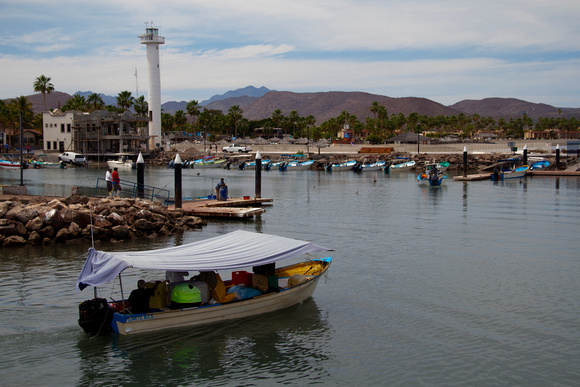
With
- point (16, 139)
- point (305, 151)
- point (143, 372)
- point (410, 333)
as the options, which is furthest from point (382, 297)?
point (16, 139)

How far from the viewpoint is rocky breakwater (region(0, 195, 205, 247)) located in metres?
25.8

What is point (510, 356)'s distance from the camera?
13930 millimetres

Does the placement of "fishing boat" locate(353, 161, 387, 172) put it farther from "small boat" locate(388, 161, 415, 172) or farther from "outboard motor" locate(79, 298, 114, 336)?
"outboard motor" locate(79, 298, 114, 336)

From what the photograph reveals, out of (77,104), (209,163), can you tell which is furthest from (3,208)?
(77,104)

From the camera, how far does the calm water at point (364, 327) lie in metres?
13.0

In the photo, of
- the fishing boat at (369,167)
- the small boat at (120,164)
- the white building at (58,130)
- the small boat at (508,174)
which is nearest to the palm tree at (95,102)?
the white building at (58,130)

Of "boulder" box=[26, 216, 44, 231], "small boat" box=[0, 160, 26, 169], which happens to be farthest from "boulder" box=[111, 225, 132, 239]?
"small boat" box=[0, 160, 26, 169]

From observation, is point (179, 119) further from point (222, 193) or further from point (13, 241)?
point (13, 241)

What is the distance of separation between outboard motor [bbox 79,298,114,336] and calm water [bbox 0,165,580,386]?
1.39 feet

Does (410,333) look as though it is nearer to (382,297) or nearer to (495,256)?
(382,297)

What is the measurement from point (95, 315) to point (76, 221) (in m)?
13.9

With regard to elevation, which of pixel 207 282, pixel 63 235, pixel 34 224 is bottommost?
pixel 63 235

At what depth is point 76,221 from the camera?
26969mm

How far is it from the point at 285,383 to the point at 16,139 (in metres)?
136
